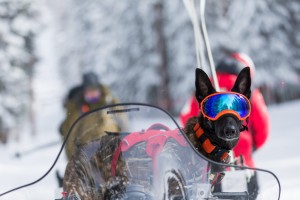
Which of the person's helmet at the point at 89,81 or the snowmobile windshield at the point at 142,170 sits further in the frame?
the person's helmet at the point at 89,81

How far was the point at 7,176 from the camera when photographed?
5.16 m

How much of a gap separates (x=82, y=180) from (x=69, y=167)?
0.56ft

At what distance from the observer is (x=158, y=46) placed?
29453mm

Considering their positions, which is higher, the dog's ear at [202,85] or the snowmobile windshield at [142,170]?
the dog's ear at [202,85]

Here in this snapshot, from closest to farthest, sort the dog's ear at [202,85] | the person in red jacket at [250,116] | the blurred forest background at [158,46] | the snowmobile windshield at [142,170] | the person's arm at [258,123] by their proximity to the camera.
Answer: the snowmobile windshield at [142,170], the dog's ear at [202,85], the person in red jacket at [250,116], the person's arm at [258,123], the blurred forest background at [158,46]

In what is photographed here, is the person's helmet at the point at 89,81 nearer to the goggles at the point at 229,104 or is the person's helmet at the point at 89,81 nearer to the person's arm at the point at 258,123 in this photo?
the person's arm at the point at 258,123

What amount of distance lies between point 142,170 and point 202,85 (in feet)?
2.15

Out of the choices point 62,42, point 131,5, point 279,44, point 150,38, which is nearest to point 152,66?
point 150,38

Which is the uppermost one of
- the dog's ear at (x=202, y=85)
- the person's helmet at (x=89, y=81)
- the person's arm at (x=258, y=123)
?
the person's helmet at (x=89, y=81)

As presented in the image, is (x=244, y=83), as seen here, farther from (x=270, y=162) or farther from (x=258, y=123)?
(x=270, y=162)

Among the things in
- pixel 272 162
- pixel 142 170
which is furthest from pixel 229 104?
pixel 272 162

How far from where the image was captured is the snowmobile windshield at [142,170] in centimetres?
283

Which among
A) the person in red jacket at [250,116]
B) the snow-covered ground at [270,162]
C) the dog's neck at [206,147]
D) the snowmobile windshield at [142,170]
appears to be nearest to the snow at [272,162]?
the snow-covered ground at [270,162]

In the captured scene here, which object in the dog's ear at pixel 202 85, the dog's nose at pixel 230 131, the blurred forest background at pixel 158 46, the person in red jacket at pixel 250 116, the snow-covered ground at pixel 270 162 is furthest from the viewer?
the blurred forest background at pixel 158 46
